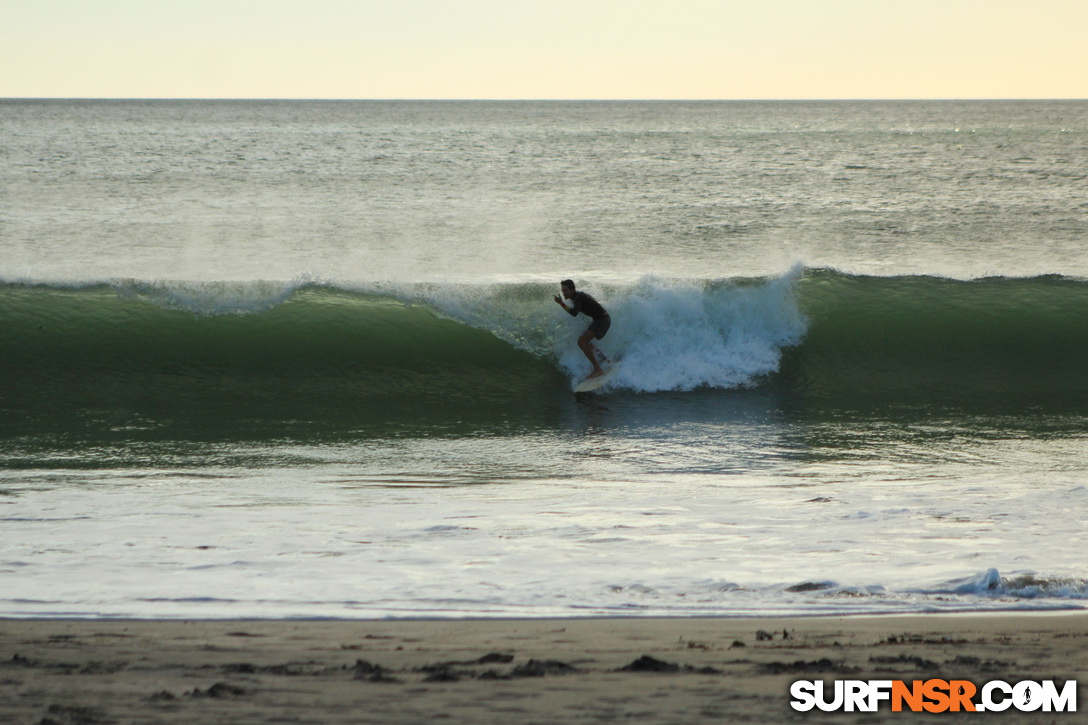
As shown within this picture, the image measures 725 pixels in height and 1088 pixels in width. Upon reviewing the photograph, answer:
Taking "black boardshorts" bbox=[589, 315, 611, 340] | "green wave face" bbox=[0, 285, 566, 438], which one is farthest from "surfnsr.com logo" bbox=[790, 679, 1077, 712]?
"black boardshorts" bbox=[589, 315, 611, 340]

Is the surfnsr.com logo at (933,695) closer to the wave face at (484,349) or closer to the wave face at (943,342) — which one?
the wave face at (484,349)

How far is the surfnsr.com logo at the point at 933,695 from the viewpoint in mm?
3105

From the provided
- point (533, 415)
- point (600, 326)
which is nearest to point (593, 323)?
point (600, 326)

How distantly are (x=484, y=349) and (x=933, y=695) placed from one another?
30.9 feet

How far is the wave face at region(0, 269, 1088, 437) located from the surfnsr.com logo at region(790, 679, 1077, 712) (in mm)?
6720

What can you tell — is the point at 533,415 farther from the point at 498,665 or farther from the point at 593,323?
the point at 498,665

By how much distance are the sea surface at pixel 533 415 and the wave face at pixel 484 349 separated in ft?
0.18

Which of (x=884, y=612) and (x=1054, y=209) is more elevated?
(x=1054, y=209)

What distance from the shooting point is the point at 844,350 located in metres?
12.6

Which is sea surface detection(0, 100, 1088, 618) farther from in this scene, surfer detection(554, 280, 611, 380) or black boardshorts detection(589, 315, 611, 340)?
black boardshorts detection(589, 315, 611, 340)

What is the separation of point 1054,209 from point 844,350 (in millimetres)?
22326

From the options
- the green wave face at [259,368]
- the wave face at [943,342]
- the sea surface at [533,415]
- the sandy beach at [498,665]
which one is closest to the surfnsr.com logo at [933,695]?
the sandy beach at [498,665]

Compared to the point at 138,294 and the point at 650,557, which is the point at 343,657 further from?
the point at 138,294

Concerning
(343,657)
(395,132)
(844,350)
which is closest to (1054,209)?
(844,350)
